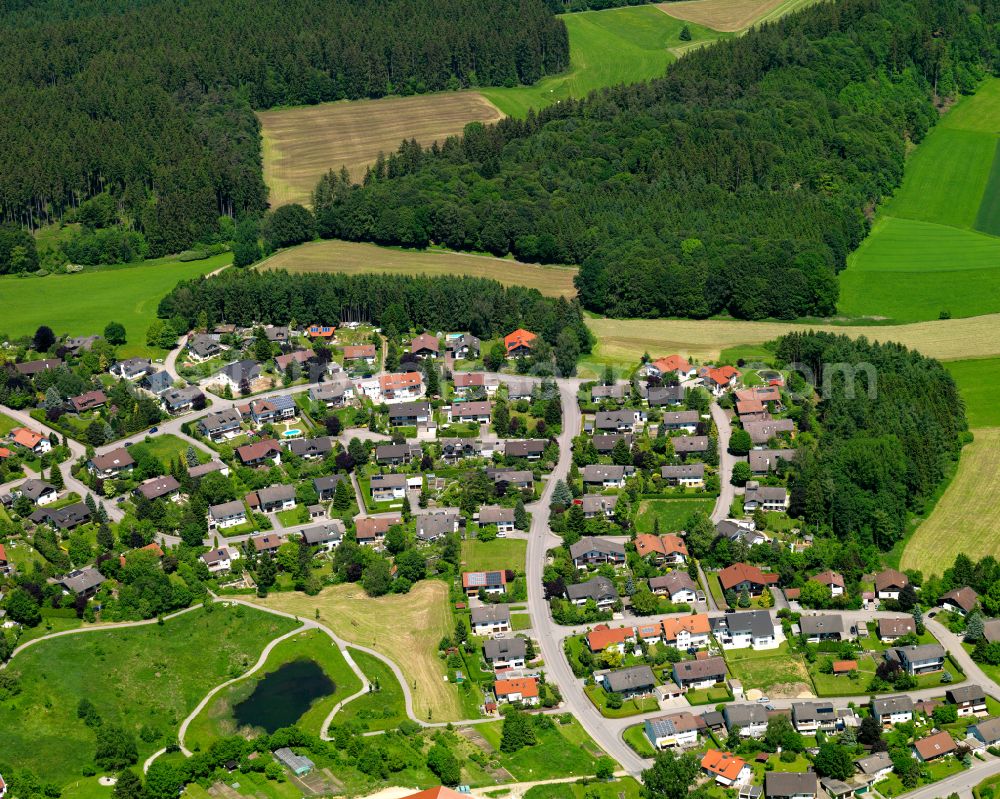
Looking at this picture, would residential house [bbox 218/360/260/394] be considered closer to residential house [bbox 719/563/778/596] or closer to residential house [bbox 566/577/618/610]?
residential house [bbox 566/577/618/610]

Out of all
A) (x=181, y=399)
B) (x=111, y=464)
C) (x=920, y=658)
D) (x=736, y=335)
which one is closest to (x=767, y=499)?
(x=920, y=658)

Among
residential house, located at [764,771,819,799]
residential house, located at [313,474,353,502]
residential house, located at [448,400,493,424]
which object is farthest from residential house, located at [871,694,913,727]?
residential house, located at [448,400,493,424]

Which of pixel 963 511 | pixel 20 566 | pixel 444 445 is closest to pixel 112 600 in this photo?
pixel 20 566

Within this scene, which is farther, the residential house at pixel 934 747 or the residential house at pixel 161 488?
the residential house at pixel 161 488

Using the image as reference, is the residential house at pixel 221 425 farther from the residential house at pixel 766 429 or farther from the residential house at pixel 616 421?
the residential house at pixel 766 429

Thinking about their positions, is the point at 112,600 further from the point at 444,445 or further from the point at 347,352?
the point at 347,352

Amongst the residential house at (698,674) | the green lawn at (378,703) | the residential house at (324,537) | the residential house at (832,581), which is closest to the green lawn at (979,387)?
the residential house at (832,581)
